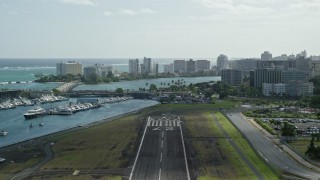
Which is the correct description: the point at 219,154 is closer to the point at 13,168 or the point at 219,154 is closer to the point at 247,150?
the point at 247,150

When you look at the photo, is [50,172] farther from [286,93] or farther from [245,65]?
[245,65]

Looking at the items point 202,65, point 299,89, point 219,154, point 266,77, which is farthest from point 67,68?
point 219,154

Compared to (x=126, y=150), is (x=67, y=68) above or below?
above

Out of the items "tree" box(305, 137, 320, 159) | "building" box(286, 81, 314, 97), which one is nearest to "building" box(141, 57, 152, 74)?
"building" box(286, 81, 314, 97)

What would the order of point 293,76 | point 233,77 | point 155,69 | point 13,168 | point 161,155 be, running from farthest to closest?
point 155,69
point 233,77
point 293,76
point 161,155
point 13,168

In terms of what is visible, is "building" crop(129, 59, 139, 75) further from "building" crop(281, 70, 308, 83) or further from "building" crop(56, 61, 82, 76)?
"building" crop(281, 70, 308, 83)

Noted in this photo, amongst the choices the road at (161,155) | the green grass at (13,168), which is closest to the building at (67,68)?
the road at (161,155)

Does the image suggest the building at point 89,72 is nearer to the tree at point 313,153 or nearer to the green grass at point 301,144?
the green grass at point 301,144

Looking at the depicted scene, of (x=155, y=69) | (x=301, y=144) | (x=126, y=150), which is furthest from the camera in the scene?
(x=155, y=69)
